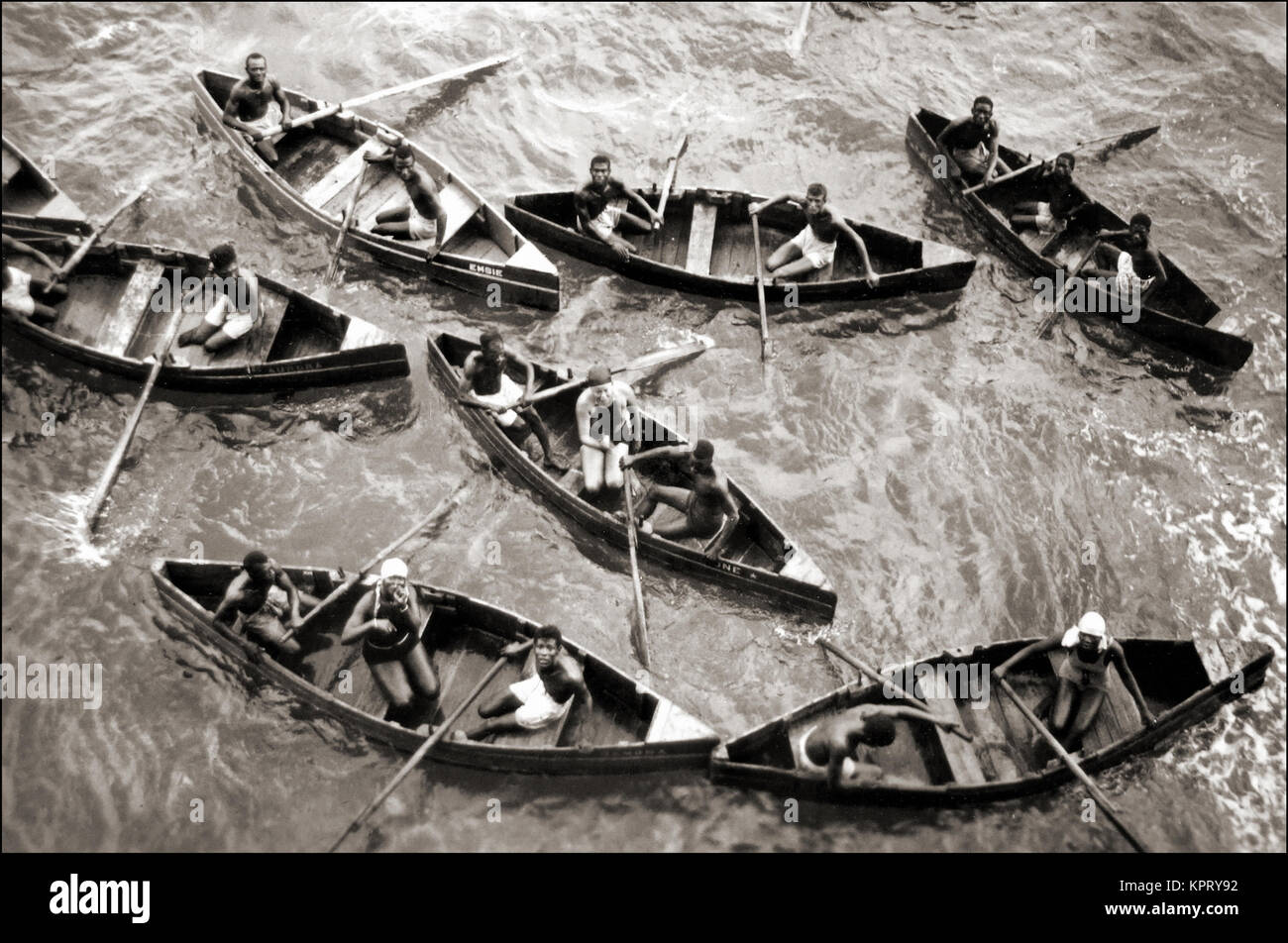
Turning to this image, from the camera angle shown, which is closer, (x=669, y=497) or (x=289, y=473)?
(x=669, y=497)

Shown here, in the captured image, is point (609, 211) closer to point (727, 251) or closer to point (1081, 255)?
point (727, 251)

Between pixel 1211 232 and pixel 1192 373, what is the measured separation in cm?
398

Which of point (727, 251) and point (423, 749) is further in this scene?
point (727, 251)

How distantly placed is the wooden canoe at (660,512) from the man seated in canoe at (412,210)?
2324 millimetres

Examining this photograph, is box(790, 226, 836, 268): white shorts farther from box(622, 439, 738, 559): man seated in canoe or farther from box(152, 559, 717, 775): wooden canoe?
box(152, 559, 717, 775): wooden canoe

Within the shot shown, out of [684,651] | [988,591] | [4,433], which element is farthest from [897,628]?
[4,433]

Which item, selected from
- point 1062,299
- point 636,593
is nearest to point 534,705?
point 636,593

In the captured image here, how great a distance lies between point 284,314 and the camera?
48.2ft

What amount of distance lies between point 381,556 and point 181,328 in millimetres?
5625

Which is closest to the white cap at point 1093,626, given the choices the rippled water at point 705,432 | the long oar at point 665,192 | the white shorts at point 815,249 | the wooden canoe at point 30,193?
the rippled water at point 705,432

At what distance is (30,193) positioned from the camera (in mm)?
15688

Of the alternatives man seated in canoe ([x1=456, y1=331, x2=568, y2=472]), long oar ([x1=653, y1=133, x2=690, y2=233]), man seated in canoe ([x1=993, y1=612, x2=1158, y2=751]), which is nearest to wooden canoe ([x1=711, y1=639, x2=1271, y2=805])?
man seated in canoe ([x1=993, y1=612, x2=1158, y2=751])
